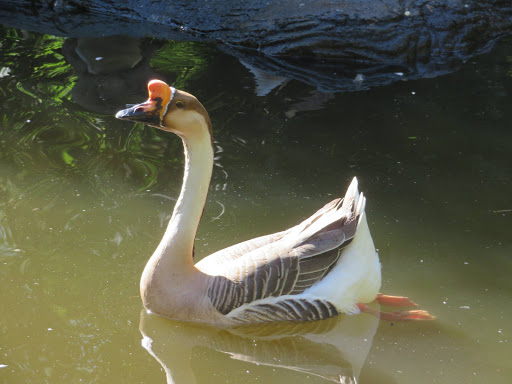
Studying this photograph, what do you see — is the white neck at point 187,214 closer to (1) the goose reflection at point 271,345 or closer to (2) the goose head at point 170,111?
(2) the goose head at point 170,111

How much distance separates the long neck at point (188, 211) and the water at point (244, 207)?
427 millimetres

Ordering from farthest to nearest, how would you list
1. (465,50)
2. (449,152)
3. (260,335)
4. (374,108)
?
(465,50), (374,108), (449,152), (260,335)

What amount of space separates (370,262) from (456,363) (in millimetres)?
795

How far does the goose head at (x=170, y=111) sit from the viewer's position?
382cm

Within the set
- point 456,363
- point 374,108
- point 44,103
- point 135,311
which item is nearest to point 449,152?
point 374,108

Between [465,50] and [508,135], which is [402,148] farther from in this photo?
[465,50]

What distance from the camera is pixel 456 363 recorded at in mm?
3982

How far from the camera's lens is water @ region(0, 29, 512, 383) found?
13.1ft

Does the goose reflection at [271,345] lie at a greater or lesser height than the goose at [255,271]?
lesser

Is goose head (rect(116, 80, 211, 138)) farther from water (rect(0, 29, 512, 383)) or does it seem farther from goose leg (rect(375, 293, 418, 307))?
goose leg (rect(375, 293, 418, 307))

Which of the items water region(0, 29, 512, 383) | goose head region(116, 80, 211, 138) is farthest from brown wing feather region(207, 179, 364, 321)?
goose head region(116, 80, 211, 138)

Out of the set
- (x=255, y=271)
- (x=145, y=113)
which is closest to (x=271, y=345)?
(x=255, y=271)

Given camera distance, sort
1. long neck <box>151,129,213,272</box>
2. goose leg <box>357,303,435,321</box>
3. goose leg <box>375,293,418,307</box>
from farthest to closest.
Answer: goose leg <box>375,293,418,307</box> < goose leg <box>357,303,435,321</box> < long neck <box>151,129,213,272</box>

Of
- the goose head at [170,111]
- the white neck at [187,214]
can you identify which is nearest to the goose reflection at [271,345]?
the white neck at [187,214]
